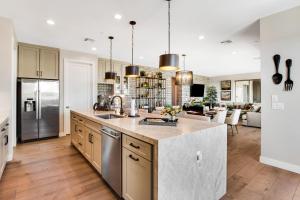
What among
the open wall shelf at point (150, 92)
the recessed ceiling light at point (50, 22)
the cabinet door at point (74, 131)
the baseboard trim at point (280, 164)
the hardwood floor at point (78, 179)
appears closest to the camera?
the hardwood floor at point (78, 179)

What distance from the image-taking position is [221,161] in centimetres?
200

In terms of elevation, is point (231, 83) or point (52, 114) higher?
point (231, 83)

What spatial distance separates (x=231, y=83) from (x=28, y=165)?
420 inches

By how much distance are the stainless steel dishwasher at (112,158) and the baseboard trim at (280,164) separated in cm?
269

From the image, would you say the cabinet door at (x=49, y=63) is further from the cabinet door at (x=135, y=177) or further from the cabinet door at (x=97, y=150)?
the cabinet door at (x=135, y=177)

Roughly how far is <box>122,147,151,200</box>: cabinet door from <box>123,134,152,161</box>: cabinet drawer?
0.04 metres

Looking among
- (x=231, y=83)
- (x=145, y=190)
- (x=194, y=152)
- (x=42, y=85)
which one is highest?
(x=231, y=83)

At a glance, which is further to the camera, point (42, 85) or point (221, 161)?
point (42, 85)

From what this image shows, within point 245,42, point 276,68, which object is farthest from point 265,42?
point 245,42

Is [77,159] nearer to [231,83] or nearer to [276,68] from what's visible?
[276,68]

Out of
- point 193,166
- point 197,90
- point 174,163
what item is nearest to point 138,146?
point 174,163

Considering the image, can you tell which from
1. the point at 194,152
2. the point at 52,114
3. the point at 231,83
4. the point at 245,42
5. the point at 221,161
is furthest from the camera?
the point at 231,83

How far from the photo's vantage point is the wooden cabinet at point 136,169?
149cm

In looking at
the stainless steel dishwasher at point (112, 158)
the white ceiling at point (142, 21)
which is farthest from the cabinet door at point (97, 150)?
the white ceiling at point (142, 21)
